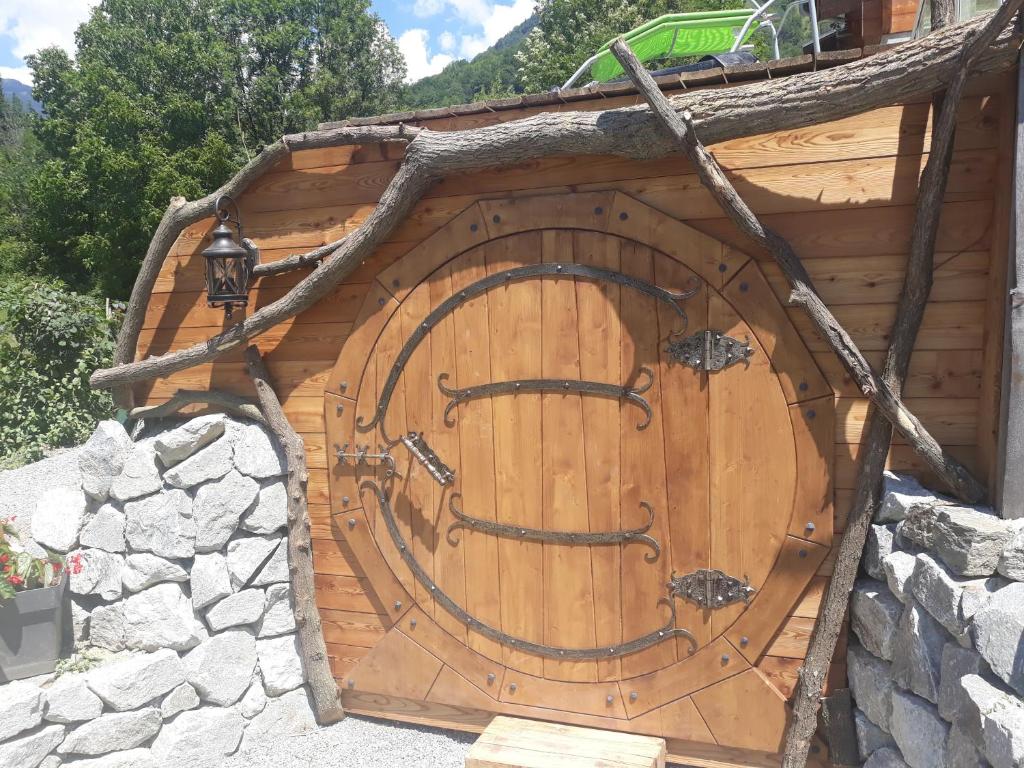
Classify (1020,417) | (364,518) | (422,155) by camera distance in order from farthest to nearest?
(364,518) < (422,155) < (1020,417)

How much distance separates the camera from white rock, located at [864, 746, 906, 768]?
2191 mm

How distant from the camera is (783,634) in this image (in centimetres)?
256

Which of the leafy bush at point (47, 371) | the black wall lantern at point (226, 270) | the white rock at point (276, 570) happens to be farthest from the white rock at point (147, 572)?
the leafy bush at point (47, 371)

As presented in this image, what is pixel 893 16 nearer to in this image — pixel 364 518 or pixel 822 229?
pixel 822 229

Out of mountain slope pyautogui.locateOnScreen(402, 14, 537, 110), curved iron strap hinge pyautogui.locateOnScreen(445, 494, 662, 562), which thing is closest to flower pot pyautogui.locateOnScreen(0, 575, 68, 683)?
curved iron strap hinge pyautogui.locateOnScreen(445, 494, 662, 562)

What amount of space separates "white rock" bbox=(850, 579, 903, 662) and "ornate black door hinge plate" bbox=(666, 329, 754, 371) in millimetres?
807

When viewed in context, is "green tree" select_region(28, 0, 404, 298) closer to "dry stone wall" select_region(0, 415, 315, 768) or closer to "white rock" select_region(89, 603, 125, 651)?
"dry stone wall" select_region(0, 415, 315, 768)

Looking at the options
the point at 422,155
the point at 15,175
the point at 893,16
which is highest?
the point at 15,175

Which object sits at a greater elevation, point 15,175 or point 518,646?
point 15,175

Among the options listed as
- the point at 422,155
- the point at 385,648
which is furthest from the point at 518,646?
the point at 422,155

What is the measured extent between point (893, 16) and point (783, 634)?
2.96 m

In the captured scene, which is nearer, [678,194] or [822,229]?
[822,229]

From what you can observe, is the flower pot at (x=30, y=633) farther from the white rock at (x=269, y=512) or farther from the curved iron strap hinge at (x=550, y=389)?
the curved iron strap hinge at (x=550, y=389)

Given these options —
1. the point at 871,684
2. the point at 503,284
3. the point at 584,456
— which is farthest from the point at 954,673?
the point at 503,284
